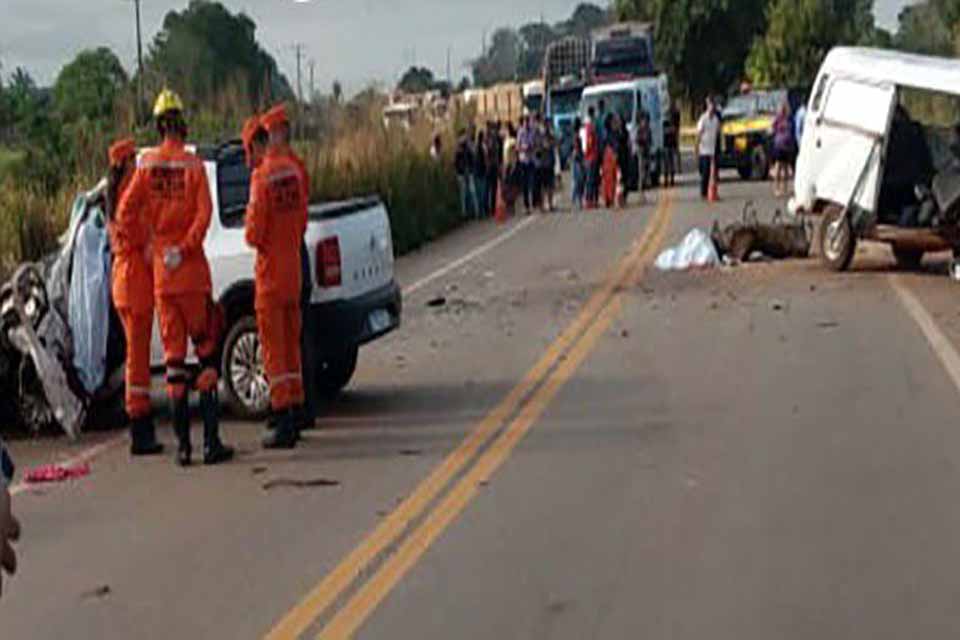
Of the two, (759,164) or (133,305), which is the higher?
(133,305)

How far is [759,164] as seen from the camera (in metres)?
43.7

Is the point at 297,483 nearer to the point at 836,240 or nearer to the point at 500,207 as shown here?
the point at 836,240

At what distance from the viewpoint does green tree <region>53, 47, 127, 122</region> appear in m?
27.9

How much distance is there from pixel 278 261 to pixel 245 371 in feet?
4.66

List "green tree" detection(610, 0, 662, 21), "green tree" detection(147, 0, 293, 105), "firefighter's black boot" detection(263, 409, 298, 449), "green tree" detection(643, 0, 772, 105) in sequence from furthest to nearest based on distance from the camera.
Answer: "green tree" detection(610, 0, 662, 21) < "green tree" detection(643, 0, 772, 105) < "green tree" detection(147, 0, 293, 105) < "firefighter's black boot" detection(263, 409, 298, 449)

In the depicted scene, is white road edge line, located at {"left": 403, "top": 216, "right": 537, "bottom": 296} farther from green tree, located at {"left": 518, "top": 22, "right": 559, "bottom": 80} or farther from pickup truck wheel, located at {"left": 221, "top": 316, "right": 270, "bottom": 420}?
green tree, located at {"left": 518, "top": 22, "right": 559, "bottom": 80}

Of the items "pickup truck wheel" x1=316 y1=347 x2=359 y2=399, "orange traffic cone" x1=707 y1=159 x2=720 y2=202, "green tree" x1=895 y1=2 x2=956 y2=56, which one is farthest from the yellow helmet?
"green tree" x1=895 y1=2 x2=956 y2=56

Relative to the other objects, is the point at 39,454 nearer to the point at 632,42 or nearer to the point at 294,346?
the point at 294,346

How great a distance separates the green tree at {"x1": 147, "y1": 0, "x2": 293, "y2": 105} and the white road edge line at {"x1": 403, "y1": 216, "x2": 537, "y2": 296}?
3940mm

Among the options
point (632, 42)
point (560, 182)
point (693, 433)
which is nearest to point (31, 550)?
point (693, 433)

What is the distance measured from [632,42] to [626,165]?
630 inches

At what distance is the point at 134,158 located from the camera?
11.9m

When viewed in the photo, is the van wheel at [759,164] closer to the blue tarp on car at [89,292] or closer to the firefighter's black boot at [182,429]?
the blue tarp on car at [89,292]

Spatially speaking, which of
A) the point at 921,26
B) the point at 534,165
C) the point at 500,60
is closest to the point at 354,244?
the point at 534,165
